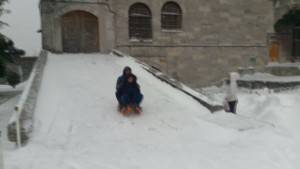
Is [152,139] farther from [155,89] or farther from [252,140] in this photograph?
[155,89]

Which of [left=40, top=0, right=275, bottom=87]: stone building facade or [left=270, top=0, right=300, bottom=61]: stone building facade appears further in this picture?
[left=270, top=0, right=300, bottom=61]: stone building facade

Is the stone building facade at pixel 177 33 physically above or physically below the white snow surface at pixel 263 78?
above

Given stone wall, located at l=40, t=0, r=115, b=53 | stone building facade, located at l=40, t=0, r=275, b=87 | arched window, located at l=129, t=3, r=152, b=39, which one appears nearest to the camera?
stone wall, located at l=40, t=0, r=115, b=53

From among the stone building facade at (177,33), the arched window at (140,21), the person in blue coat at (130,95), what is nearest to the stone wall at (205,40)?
the stone building facade at (177,33)

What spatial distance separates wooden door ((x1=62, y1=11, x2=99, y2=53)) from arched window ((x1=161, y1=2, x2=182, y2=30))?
12.9ft

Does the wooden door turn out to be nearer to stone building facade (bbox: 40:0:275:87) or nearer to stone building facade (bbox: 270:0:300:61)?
stone building facade (bbox: 40:0:275:87)

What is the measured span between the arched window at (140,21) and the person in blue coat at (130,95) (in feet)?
30.3

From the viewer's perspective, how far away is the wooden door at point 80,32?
49.3 ft

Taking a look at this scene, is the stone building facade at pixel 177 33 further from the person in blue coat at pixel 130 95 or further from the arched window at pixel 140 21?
the person in blue coat at pixel 130 95

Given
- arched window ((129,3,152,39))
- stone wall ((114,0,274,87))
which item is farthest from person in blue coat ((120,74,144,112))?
arched window ((129,3,152,39))

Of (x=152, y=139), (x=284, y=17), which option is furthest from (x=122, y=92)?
(x=284, y=17)

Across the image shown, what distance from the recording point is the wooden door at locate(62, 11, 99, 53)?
1504cm

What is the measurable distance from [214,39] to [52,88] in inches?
459

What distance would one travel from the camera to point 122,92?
7512 millimetres
